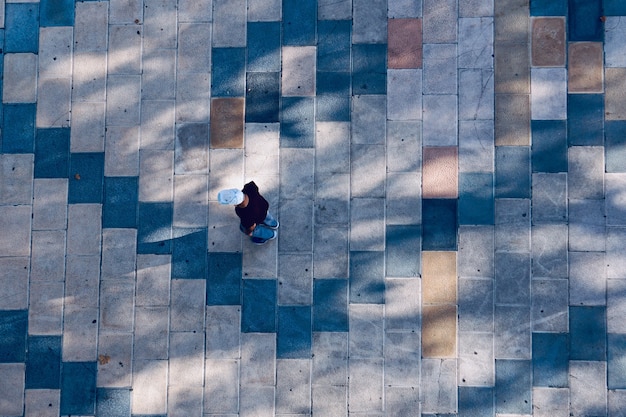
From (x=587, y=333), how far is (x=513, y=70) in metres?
2.99

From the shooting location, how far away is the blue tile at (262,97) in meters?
6.20

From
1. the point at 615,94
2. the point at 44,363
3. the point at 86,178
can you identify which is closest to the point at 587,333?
the point at 615,94

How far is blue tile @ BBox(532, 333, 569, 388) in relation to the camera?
584cm

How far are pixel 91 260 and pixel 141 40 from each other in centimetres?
260

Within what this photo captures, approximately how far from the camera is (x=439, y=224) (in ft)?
19.8

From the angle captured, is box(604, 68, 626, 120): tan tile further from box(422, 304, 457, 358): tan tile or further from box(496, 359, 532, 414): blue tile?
box(496, 359, 532, 414): blue tile

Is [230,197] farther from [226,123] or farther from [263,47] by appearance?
[263,47]

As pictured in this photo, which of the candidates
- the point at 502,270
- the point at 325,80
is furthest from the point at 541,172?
the point at 325,80

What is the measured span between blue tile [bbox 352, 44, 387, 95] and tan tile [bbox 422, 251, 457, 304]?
1.99 meters

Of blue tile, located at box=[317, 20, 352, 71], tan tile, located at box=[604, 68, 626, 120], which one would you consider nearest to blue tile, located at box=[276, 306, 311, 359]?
blue tile, located at box=[317, 20, 352, 71]

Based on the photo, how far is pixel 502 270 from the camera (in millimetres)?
5973

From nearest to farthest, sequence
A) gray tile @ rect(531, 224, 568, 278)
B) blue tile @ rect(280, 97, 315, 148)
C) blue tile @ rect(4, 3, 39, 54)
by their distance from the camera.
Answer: gray tile @ rect(531, 224, 568, 278) < blue tile @ rect(280, 97, 315, 148) < blue tile @ rect(4, 3, 39, 54)

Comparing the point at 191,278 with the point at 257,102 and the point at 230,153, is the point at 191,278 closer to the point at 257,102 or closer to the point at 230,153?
the point at 230,153

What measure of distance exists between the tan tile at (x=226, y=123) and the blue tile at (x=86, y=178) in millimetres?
1326
